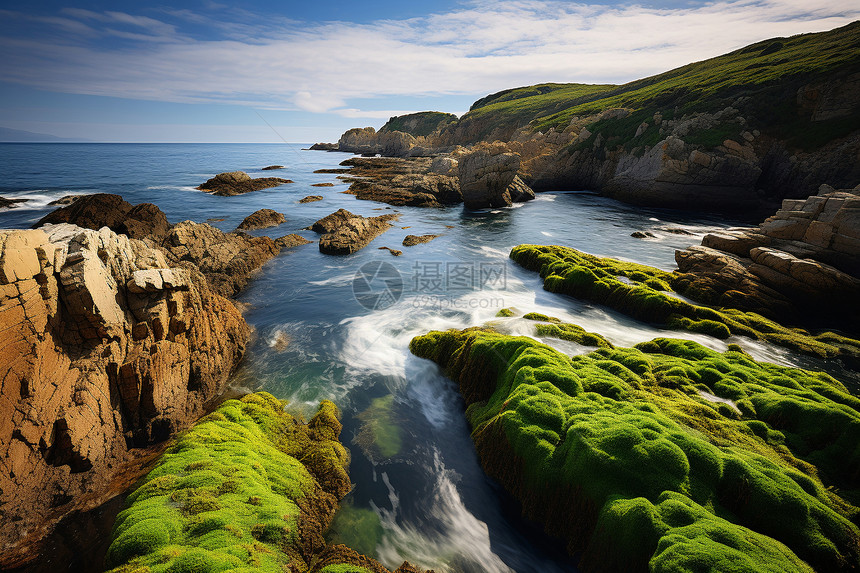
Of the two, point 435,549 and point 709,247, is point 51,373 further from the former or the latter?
point 709,247

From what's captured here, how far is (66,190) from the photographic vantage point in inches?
2176

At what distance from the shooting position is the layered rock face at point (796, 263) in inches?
757

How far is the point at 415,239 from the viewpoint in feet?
115

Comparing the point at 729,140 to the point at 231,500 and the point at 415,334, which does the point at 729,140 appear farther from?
the point at 231,500

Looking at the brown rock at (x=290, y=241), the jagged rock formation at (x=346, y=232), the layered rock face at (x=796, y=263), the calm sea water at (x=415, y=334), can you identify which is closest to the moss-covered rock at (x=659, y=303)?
the calm sea water at (x=415, y=334)

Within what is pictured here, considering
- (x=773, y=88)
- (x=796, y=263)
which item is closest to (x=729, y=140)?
(x=773, y=88)

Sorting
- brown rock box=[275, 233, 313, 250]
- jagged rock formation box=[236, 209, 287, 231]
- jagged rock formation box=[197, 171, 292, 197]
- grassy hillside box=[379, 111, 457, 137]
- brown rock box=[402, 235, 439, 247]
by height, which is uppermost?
grassy hillside box=[379, 111, 457, 137]

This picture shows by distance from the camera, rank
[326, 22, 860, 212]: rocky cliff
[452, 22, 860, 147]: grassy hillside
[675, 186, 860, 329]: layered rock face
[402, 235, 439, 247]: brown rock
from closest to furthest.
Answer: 1. [675, 186, 860, 329]: layered rock face
2. [402, 235, 439, 247]: brown rock
3. [326, 22, 860, 212]: rocky cliff
4. [452, 22, 860, 147]: grassy hillside

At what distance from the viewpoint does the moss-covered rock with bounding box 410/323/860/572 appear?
6.30 m

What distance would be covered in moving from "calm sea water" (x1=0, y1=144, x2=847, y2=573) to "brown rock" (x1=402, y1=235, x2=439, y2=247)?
832 mm

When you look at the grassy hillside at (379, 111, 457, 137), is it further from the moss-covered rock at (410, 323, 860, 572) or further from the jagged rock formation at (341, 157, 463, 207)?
the moss-covered rock at (410, 323, 860, 572)

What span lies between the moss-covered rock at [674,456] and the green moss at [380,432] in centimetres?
258

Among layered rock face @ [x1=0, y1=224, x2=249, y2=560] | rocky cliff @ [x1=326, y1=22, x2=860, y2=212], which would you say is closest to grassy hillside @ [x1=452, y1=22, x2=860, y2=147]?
rocky cliff @ [x1=326, y1=22, x2=860, y2=212]

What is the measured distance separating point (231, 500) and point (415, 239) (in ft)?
97.5
